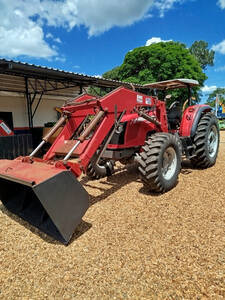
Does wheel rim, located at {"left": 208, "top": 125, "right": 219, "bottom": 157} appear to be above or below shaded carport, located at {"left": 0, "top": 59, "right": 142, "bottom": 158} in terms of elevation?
below

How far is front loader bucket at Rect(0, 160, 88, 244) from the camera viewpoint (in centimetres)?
213

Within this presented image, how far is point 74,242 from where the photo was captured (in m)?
2.41

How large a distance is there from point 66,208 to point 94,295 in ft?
2.90

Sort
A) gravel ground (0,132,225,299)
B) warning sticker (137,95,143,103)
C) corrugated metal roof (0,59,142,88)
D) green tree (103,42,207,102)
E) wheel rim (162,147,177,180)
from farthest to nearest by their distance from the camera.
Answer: green tree (103,42,207,102) → corrugated metal roof (0,59,142,88) → wheel rim (162,147,177,180) → warning sticker (137,95,143,103) → gravel ground (0,132,225,299)

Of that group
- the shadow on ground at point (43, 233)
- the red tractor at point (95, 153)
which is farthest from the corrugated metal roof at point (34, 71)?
the shadow on ground at point (43, 233)

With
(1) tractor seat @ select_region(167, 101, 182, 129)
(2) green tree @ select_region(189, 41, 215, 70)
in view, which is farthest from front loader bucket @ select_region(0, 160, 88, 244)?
(2) green tree @ select_region(189, 41, 215, 70)

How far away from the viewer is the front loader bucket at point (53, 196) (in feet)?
6.99

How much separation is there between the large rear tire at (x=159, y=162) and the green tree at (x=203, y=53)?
34274 mm

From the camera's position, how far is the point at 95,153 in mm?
3529

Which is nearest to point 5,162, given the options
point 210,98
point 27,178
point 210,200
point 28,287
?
point 27,178

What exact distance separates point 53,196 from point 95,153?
146 centimetres

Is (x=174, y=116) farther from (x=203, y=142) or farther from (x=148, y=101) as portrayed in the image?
(x=148, y=101)

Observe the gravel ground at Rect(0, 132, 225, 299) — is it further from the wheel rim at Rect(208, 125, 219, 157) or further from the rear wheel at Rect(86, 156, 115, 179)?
the wheel rim at Rect(208, 125, 219, 157)

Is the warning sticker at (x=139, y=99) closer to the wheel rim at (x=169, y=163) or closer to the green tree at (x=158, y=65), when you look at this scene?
the wheel rim at (x=169, y=163)
